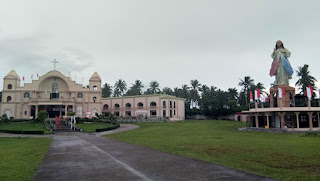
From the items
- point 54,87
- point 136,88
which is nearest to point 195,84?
point 136,88

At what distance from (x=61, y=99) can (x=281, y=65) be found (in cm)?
5016

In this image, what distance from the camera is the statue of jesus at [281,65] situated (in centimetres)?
3681

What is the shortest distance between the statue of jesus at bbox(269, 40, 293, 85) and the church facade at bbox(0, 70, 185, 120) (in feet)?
117

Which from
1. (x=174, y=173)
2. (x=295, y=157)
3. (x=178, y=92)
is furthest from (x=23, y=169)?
(x=178, y=92)

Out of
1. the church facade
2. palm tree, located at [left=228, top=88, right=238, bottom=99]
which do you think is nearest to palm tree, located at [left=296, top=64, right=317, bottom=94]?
palm tree, located at [left=228, top=88, right=238, bottom=99]

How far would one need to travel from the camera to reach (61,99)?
5978cm

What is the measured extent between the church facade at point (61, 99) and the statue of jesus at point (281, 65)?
35.5 metres

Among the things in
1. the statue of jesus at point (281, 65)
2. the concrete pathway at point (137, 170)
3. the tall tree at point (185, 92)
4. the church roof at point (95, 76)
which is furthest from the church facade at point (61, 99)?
the concrete pathway at point (137, 170)

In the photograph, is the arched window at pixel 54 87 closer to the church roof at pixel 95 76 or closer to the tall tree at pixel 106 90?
the church roof at pixel 95 76

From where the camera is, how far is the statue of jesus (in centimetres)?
3681

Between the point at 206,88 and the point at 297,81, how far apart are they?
129 feet

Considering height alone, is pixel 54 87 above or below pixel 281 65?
below

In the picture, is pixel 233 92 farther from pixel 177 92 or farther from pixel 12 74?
pixel 12 74

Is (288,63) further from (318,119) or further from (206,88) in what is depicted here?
(206,88)
